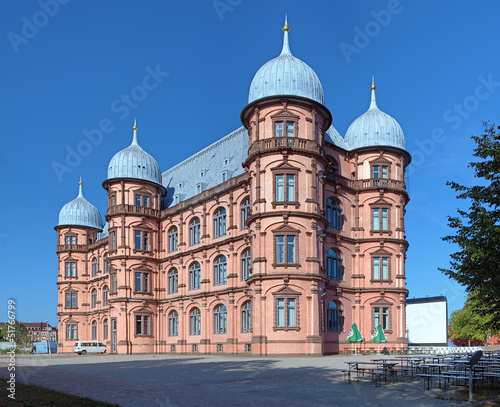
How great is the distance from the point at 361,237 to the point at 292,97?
1425 cm

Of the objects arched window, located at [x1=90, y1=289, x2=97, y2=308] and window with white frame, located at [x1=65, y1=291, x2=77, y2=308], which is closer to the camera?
arched window, located at [x1=90, y1=289, x2=97, y2=308]

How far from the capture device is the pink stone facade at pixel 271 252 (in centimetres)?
3997

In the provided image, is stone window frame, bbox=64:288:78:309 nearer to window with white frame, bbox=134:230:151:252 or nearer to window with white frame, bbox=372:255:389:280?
window with white frame, bbox=134:230:151:252

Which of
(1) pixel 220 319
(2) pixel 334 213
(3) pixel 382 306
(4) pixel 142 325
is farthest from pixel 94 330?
(3) pixel 382 306

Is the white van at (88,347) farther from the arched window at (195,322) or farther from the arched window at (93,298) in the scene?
the arched window at (93,298)

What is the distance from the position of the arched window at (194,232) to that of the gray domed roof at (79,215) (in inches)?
1057

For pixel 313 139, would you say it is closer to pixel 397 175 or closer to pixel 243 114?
pixel 243 114

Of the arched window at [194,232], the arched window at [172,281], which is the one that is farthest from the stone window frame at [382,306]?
the arched window at [172,281]

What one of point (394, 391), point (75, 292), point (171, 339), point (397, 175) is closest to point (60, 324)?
point (75, 292)

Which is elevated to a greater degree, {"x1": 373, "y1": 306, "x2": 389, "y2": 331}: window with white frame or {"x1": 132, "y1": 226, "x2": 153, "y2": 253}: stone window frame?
{"x1": 132, "y1": 226, "x2": 153, "y2": 253}: stone window frame

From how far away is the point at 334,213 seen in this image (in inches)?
1829

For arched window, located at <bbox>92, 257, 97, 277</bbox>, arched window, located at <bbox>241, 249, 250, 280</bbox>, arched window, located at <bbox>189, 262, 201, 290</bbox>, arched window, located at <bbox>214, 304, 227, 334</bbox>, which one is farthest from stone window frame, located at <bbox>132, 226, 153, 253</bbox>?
arched window, located at <bbox>92, 257, 97, 277</bbox>

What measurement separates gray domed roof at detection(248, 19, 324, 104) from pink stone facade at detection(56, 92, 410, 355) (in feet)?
3.33

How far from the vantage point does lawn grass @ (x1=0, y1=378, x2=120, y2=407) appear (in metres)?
13.5
